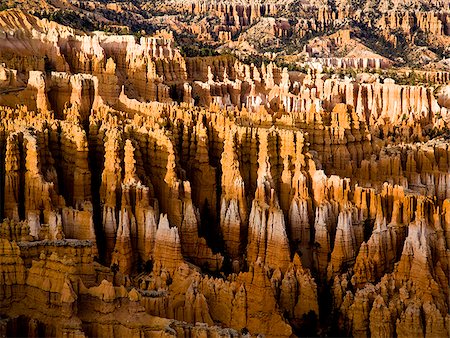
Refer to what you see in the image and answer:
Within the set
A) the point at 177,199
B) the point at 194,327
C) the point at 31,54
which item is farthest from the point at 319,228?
the point at 31,54

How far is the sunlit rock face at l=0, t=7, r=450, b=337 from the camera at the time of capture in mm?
19688

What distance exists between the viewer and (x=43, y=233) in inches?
965

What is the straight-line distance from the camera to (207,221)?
35.4 meters

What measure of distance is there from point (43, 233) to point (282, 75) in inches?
2090

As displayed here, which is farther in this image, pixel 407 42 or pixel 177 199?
pixel 407 42

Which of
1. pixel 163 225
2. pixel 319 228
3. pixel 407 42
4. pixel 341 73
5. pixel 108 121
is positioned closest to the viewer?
pixel 163 225

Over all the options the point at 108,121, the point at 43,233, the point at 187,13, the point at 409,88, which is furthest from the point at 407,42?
the point at 43,233

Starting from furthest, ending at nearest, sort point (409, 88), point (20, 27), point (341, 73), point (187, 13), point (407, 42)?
point (187, 13) < point (407, 42) < point (341, 73) < point (409, 88) < point (20, 27)

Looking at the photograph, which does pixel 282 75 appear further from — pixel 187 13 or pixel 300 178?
pixel 187 13

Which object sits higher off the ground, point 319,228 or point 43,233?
point 43,233

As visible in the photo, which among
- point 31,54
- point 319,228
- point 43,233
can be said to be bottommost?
point 319,228

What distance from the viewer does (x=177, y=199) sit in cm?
3359

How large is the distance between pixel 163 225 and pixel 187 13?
123m

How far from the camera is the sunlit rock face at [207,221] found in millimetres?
19688
